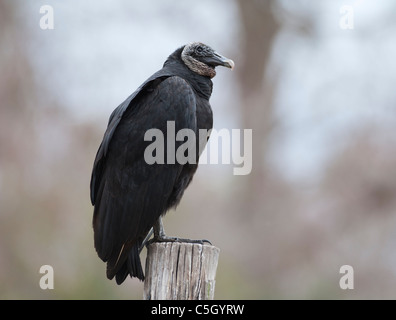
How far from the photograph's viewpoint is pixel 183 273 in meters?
3.28

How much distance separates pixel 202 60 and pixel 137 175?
1028 mm

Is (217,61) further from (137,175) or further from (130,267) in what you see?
(130,267)

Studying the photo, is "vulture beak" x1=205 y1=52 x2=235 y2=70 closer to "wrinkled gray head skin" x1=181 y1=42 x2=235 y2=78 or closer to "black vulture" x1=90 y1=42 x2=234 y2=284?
"wrinkled gray head skin" x1=181 y1=42 x2=235 y2=78

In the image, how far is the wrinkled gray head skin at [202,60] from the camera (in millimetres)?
4152

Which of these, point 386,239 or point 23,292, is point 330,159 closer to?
point 386,239

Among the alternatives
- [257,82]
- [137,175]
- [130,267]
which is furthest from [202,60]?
[257,82]

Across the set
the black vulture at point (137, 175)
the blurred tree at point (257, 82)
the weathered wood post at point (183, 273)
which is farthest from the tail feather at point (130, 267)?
the blurred tree at point (257, 82)

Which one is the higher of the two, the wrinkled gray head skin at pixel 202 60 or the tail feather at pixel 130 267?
the wrinkled gray head skin at pixel 202 60

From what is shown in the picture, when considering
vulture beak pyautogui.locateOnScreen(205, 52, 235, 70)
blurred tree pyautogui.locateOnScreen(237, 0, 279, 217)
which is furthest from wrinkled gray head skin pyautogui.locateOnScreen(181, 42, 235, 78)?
blurred tree pyautogui.locateOnScreen(237, 0, 279, 217)

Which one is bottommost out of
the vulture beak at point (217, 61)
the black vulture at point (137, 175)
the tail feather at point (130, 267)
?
the tail feather at point (130, 267)

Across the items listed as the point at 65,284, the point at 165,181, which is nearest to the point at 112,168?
the point at 165,181

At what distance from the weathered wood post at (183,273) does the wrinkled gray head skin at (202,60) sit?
1.33m

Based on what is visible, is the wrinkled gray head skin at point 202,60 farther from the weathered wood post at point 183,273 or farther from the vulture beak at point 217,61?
the weathered wood post at point 183,273

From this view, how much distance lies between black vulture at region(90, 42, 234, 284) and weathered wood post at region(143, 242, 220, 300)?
205mm
